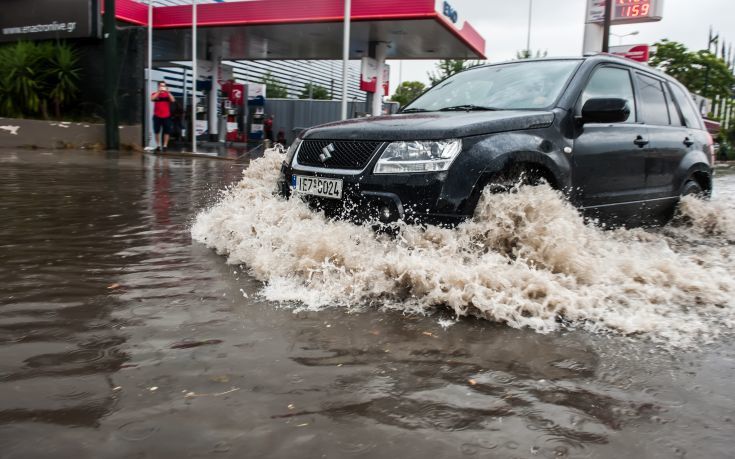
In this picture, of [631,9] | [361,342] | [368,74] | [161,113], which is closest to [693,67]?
[631,9]

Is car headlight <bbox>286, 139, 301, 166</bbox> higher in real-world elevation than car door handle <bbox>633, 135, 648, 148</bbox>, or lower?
lower

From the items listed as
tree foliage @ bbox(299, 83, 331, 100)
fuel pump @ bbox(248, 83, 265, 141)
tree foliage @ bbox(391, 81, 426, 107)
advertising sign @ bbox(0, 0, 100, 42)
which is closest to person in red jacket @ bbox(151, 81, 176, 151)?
advertising sign @ bbox(0, 0, 100, 42)

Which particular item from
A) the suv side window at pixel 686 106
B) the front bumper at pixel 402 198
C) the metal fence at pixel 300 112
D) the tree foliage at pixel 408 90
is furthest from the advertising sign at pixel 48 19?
the tree foliage at pixel 408 90

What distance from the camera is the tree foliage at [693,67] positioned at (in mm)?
36900

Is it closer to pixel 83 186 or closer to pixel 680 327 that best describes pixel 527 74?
pixel 680 327

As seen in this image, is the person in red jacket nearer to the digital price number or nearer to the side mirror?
the digital price number

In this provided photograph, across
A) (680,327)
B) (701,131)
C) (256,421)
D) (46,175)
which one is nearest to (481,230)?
(680,327)

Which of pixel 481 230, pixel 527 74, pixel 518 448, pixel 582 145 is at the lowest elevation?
pixel 518 448

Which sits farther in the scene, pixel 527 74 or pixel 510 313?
pixel 527 74

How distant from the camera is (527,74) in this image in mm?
4828

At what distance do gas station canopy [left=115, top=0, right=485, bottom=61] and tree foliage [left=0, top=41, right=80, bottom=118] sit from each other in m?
2.87

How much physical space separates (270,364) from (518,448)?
41.7 inches

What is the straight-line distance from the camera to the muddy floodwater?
1.90 metres

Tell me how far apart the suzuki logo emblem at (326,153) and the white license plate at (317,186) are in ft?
0.49
